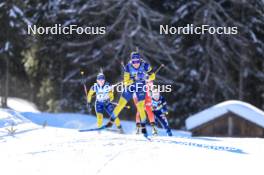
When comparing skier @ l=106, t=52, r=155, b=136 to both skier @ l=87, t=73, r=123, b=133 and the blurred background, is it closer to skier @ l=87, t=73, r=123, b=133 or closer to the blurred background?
skier @ l=87, t=73, r=123, b=133

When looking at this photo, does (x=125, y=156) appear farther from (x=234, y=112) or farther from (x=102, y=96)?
(x=234, y=112)

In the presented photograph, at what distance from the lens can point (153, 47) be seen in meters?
30.7

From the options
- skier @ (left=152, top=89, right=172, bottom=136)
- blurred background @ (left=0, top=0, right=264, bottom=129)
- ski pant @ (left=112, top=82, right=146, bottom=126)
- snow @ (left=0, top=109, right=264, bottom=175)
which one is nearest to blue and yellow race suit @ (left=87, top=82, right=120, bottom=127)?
skier @ (left=152, top=89, right=172, bottom=136)

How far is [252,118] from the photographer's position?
68.7 feet

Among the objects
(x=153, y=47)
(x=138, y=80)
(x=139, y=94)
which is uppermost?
(x=153, y=47)

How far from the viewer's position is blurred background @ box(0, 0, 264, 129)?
1203 inches

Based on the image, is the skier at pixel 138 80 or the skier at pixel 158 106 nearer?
the skier at pixel 138 80

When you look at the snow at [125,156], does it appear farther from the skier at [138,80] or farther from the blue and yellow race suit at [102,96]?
the blue and yellow race suit at [102,96]

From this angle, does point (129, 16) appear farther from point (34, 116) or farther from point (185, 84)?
point (34, 116)

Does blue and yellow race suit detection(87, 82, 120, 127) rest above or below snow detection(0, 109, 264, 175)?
above

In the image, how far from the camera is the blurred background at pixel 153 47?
30.5 m

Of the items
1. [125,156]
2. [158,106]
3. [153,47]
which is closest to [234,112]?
[158,106]

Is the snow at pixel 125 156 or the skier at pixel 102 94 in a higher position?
the skier at pixel 102 94

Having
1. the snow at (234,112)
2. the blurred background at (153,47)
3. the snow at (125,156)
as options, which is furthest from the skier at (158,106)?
the blurred background at (153,47)
